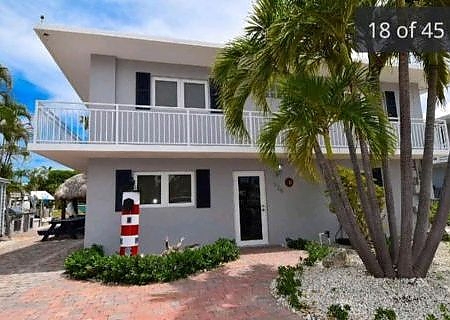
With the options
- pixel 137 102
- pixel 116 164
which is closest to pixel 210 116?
pixel 137 102

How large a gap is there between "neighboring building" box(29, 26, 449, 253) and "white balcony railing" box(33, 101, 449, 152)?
3cm

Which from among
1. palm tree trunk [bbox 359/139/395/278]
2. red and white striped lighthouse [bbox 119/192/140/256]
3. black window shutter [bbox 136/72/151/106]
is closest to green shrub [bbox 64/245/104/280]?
red and white striped lighthouse [bbox 119/192/140/256]

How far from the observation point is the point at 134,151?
9586 mm

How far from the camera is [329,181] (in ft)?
22.7

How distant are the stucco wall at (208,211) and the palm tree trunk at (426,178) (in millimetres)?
5923

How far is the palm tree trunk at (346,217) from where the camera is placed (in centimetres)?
645

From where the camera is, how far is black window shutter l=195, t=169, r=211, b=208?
36.6ft

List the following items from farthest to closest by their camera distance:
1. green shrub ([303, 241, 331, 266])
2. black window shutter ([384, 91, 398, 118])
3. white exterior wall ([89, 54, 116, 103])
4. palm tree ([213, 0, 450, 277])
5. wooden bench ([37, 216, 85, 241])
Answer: wooden bench ([37, 216, 85, 241]) → black window shutter ([384, 91, 398, 118]) → white exterior wall ([89, 54, 116, 103]) → green shrub ([303, 241, 331, 266]) → palm tree ([213, 0, 450, 277])

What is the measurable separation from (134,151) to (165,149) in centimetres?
87

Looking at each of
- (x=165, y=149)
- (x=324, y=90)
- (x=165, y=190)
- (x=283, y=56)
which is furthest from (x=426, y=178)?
(x=165, y=190)

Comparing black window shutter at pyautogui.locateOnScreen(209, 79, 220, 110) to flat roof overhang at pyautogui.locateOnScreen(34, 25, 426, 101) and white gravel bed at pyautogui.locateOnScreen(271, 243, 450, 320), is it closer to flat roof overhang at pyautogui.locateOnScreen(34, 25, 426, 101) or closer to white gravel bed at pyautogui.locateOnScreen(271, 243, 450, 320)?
flat roof overhang at pyautogui.locateOnScreen(34, 25, 426, 101)

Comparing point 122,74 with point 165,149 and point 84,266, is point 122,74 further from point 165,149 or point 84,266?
point 84,266

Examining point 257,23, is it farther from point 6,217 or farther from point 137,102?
point 6,217

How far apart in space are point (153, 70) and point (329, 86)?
7246 mm
